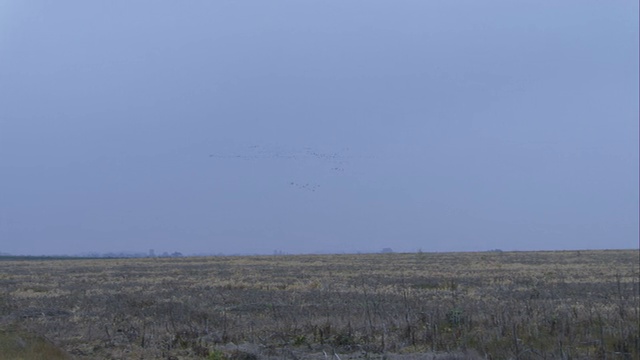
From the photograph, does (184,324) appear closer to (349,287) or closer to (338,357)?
(338,357)

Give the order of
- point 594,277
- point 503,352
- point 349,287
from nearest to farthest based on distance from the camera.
Answer: point 503,352
point 349,287
point 594,277

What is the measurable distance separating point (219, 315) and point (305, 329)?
15.3ft

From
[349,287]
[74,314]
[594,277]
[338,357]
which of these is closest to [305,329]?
[338,357]

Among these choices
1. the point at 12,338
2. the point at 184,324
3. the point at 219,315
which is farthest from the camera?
the point at 219,315

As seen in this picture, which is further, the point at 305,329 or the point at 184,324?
the point at 184,324

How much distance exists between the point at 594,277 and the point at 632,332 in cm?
2277

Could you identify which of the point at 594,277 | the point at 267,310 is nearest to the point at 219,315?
the point at 267,310

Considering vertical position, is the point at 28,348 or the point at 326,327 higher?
the point at 326,327

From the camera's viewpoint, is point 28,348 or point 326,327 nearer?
point 28,348

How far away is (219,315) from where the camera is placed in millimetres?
18844

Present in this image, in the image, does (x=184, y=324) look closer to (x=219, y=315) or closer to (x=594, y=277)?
(x=219, y=315)

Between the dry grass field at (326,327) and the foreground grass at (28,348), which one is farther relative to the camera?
the foreground grass at (28,348)

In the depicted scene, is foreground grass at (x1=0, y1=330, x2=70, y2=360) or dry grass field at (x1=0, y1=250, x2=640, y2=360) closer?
dry grass field at (x1=0, y1=250, x2=640, y2=360)

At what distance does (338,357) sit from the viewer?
11820 mm
